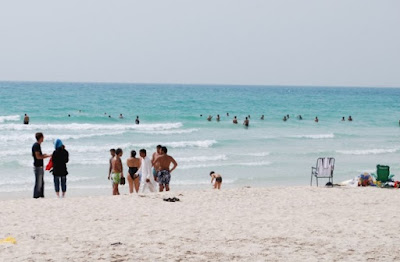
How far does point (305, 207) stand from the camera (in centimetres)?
1179

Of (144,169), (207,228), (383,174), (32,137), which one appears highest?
(144,169)

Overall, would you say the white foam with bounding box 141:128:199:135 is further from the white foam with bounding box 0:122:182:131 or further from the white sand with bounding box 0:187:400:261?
the white sand with bounding box 0:187:400:261

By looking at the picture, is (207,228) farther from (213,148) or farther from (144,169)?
(213,148)

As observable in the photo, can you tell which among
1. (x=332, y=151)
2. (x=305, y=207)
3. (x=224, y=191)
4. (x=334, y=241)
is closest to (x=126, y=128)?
(x=332, y=151)

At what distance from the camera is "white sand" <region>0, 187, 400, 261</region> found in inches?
305

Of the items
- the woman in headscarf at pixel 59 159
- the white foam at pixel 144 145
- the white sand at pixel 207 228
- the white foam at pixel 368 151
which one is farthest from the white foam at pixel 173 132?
the woman in headscarf at pixel 59 159

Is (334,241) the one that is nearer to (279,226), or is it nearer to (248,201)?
(279,226)

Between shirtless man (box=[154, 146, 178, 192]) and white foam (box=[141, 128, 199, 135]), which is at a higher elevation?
shirtless man (box=[154, 146, 178, 192])

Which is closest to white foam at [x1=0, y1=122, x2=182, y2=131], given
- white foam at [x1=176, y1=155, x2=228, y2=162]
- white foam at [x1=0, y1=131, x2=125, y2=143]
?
white foam at [x1=0, y1=131, x2=125, y2=143]

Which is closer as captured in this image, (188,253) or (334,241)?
(188,253)

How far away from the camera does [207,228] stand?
370 inches

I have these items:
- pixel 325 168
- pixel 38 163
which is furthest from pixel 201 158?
pixel 38 163

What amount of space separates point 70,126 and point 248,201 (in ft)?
96.0

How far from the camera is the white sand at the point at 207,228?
7.74 metres
